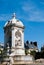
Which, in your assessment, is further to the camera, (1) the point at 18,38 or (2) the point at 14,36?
(1) the point at 18,38

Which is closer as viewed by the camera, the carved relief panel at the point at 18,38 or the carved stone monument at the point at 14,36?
the carved stone monument at the point at 14,36

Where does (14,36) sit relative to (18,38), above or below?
above

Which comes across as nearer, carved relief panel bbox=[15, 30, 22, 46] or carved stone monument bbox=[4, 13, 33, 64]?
carved stone monument bbox=[4, 13, 33, 64]

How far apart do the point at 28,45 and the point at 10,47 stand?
89.4 m

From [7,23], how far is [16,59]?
6.03 meters

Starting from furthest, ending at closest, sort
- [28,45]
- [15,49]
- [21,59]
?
1. [28,45]
2. [15,49]
3. [21,59]

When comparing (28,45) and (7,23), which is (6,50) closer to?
(7,23)

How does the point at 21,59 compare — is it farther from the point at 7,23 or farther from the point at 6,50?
the point at 7,23

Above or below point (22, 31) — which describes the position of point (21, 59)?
below

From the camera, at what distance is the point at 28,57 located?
32.5 meters

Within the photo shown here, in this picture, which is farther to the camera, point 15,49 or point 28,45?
point 28,45

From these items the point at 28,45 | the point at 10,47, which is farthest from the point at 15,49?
the point at 28,45

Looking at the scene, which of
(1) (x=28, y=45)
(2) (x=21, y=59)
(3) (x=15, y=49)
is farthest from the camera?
(1) (x=28, y=45)

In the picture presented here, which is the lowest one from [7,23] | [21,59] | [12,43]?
[21,59]
